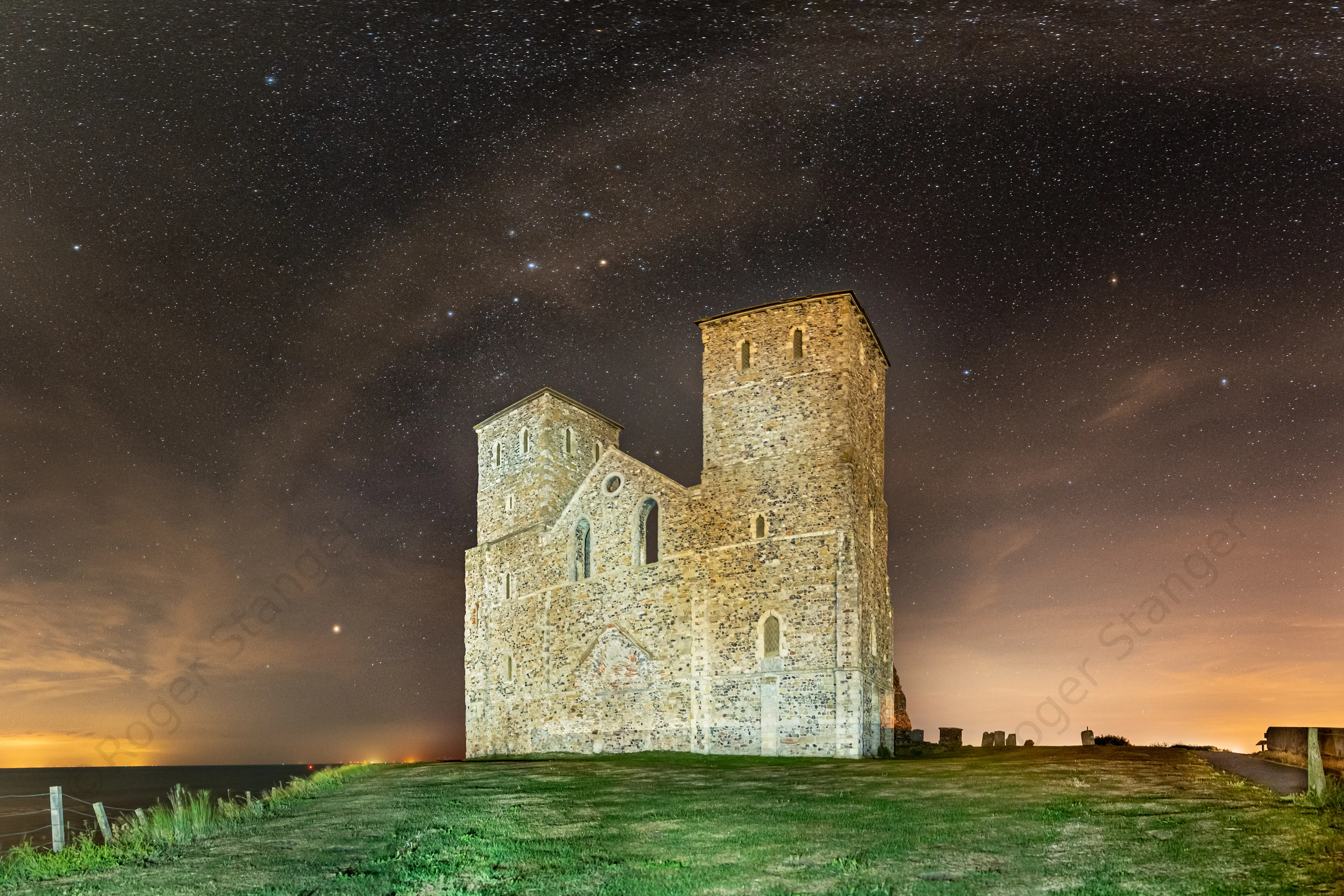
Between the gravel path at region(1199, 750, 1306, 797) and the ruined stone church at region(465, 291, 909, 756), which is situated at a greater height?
the ruined stone church at region(465, 291, 909, 756)

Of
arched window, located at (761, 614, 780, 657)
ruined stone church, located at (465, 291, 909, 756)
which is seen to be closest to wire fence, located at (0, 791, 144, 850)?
ruined stone church, located at (465, 291, 909, 756)

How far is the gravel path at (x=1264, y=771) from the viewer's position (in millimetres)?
15672

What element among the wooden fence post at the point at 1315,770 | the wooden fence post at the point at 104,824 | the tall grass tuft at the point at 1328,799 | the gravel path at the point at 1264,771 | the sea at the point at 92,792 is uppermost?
the wooden fence post at the point at 1315,770

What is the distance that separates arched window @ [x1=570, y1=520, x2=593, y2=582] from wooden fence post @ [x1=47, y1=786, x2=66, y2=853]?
22.0m

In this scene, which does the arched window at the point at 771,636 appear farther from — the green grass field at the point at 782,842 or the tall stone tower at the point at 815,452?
the green grass field at the point at 782,842

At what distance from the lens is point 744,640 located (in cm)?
2920

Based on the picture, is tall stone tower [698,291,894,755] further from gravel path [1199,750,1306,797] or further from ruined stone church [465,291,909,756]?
gravel path [1199,750,1306,797]

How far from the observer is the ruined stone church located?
28.2 m

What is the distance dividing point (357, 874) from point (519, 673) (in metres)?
26.7

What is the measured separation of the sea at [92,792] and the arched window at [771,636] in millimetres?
13721

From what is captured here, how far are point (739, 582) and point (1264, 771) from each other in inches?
587

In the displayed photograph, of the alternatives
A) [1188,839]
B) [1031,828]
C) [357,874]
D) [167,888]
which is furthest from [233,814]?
[1188,839]

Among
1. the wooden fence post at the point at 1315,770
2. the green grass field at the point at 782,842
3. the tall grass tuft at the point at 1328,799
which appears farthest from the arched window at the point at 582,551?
the tall grass tuft at the point at 1328,799

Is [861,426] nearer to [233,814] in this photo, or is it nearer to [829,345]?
[829,345]
